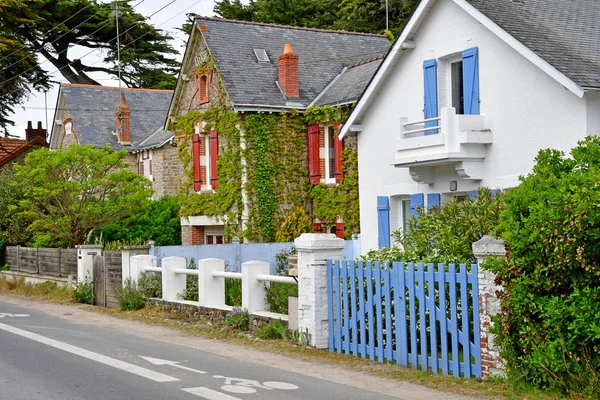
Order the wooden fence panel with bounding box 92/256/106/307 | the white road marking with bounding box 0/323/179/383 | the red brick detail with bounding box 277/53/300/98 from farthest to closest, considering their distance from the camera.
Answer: the red brick detail with bounding box 277/53/300/98
the wooden fence panel with bounding box 92/256/106/307
the white road marking with bounding box 0/323/179/383

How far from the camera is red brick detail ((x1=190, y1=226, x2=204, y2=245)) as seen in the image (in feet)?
98.2

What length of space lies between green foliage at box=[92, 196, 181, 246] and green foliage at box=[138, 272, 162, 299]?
1085cm

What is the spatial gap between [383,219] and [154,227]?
12.3 metres

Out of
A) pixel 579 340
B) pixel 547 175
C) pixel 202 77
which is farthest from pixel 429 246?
pixel 202 77

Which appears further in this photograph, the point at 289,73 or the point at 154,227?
the point at 154,227

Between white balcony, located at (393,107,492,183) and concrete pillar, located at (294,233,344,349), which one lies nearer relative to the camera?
concrete pillar, located at (294,233,344,349)

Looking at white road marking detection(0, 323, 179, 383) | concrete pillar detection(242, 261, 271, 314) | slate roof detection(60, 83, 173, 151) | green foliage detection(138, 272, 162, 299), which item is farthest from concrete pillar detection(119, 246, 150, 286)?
slate roof detection(60, 83, 173, 151)

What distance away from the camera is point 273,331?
13367mm

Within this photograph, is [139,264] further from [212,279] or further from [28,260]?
[28,260]

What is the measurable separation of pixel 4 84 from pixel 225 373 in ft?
125

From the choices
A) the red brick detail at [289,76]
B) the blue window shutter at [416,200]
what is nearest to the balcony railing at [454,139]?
the blue window shutter at [416,200]

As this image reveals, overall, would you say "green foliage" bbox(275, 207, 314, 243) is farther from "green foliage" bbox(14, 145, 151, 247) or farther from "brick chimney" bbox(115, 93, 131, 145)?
"brick chimney" bbox(115, 93, 131, 145)

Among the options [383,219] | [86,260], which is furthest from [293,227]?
[86,260]

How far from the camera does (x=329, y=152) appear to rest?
27516mm
